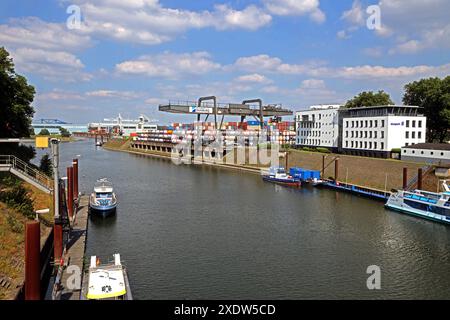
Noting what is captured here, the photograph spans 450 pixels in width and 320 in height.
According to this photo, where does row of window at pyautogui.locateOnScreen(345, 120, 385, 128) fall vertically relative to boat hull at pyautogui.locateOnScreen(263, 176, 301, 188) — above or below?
above

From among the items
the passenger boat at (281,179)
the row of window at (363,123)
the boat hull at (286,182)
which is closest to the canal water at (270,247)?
the boat hull at (286,182)

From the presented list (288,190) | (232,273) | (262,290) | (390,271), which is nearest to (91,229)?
(232,273)

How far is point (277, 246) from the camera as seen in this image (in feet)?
75.9

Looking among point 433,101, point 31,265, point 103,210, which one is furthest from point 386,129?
point 31,265

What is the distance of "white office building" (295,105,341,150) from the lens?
63031 mm

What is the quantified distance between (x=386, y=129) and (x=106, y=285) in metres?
44.5

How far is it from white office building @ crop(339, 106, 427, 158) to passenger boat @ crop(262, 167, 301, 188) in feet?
38.2

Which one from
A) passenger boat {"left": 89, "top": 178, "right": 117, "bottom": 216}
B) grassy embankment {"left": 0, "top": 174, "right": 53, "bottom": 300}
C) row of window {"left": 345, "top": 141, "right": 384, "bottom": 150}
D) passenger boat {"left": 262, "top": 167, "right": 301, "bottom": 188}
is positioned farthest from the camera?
row of window {"left": 345, "top": 141, "right": 384, "bottom": 150}

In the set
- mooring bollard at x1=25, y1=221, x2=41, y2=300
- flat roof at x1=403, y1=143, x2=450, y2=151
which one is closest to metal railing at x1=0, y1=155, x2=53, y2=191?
mooring bollard at x1=25, y1=221, x2=41, y2=300

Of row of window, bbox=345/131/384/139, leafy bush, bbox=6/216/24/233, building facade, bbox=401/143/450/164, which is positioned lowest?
leafy bush, bbox=6/216/24/233

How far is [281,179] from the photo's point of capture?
51.9 meters

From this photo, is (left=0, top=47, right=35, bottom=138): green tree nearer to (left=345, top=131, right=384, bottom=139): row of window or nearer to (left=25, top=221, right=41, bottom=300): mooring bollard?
(left=25, top=221, right=41, bottom=300): mooring bollard

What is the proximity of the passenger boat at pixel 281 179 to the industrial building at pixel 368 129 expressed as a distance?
457 inches

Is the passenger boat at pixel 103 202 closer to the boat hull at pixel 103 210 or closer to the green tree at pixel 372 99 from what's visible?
the boat hull at pixel 103 210
